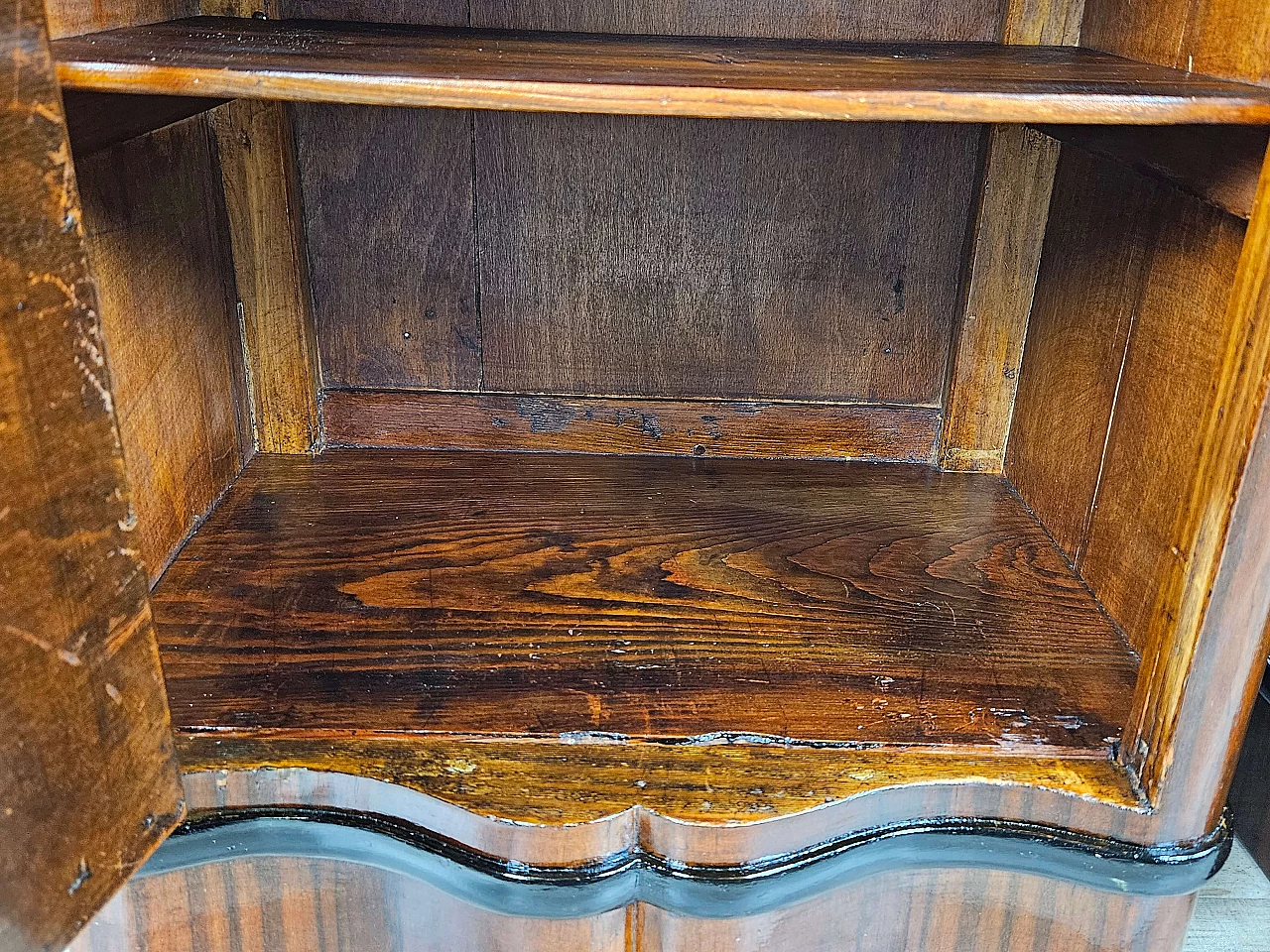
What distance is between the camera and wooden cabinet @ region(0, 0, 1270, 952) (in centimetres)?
65

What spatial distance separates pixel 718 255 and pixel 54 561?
755mm

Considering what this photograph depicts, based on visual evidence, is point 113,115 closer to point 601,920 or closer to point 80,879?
point 80,879

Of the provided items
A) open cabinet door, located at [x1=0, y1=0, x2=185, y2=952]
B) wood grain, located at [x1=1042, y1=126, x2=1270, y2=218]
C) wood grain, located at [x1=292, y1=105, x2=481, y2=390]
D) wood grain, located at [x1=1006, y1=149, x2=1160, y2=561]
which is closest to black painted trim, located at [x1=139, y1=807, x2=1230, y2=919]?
open cabinet door, located at [x1=0, y1=0, x2=185, y2=952]

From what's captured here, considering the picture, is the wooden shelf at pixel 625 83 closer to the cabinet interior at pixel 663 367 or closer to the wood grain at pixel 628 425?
the cabinet interior at pixel 663 367

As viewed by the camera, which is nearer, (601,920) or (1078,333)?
(601,920)

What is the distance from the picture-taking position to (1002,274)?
114 centimetres

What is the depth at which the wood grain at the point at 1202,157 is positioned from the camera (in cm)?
71

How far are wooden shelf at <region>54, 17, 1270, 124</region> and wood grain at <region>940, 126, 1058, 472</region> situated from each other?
13.0 inches

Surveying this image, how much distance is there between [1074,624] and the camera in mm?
968

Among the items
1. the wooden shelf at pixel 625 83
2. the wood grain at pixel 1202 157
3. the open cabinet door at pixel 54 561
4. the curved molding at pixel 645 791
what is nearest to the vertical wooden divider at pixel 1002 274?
the wood grain at pixel 1202 157

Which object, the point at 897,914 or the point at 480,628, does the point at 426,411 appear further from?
the point at 897,914

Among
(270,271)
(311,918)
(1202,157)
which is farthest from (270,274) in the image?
(1202,157)

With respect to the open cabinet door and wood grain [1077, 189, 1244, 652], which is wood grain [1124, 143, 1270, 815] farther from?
the open cabinet door

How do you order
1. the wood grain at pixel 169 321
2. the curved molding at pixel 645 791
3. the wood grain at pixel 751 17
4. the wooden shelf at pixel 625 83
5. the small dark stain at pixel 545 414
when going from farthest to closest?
the small dark stain at pixel 545 414 < the wood grain at pixel 751 17 < the wood grain at pixel 169 321 < the curved molding at pixel 645 791 < the wooden shelf at pixel 625 83
